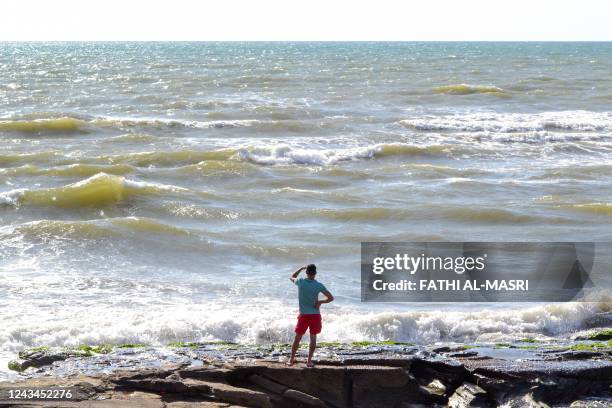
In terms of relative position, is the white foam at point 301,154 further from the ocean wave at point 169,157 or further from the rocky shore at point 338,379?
the rocky shore at point 338,379

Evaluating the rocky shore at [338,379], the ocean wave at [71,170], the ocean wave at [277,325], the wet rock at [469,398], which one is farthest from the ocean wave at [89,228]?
the wet rock at [469,398]

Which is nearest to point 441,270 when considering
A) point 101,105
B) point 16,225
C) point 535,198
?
point 535,198

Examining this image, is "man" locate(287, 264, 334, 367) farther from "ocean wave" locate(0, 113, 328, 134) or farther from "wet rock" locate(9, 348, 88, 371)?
"ocean wave" locate(0, 113, 328, 134)

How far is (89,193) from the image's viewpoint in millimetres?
21625

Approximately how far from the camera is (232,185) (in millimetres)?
23578

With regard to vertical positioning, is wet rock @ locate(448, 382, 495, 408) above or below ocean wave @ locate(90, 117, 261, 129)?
below

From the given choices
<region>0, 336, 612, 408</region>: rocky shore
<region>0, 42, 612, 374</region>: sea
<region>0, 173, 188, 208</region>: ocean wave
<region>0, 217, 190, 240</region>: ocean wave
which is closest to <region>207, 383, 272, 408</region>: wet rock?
<region>0, 336, 612, 408</region>: rocky shore

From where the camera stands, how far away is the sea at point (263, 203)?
12609 millimetres

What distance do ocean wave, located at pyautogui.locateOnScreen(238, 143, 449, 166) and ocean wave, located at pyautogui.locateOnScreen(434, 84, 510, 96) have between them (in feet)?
67.0

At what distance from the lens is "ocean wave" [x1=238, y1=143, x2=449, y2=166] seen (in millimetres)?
27156

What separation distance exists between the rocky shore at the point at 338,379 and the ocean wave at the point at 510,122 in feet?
81.5

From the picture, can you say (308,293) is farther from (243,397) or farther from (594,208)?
(594,208)

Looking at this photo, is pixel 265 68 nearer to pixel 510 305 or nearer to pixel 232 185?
pixel 232 185

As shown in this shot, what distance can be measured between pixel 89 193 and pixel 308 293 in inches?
534
